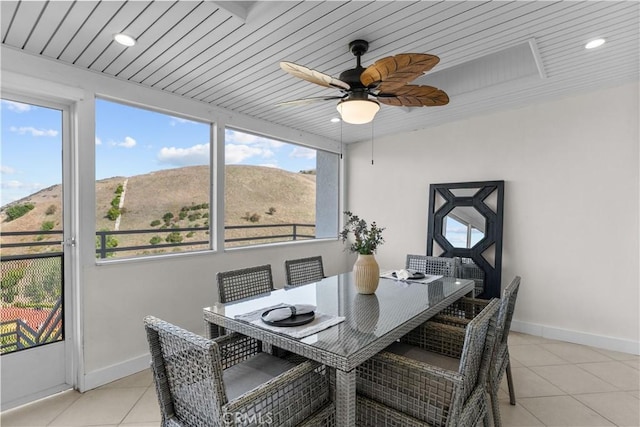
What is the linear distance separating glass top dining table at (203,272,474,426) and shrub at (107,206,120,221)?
1.48m

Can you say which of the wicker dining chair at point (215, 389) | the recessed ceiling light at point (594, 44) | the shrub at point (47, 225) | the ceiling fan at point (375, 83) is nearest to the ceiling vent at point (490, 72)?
the recessed ceiling light at point (594, 44)

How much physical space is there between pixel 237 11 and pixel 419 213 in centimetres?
335

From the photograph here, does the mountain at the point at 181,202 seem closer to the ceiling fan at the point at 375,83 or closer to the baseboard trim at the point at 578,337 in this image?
the ceiling fan at the point at 375,83

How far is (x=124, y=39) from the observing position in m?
2.12

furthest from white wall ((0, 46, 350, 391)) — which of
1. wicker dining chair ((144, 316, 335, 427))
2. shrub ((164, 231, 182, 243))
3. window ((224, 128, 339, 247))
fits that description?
wicker dining chair ((144, 316, 335, 427))

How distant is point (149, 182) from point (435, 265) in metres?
2.83

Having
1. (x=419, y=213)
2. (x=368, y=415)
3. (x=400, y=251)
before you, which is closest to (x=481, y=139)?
(x=419, y=213)

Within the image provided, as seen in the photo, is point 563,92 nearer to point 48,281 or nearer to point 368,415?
point 368,415

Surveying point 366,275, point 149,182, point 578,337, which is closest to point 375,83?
point 366,275

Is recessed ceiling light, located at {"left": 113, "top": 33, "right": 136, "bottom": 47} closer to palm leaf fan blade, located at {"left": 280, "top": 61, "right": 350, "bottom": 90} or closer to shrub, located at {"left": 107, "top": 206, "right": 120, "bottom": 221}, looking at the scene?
palm leaf fan blade, located at {"left": 280, "top": 61, "right": 350, "bottom": 90}

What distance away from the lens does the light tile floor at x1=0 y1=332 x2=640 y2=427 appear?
2.15m

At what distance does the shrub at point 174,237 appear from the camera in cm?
321

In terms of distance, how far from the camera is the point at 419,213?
4453 mm

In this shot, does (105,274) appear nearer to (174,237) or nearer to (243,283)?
(174,237)
